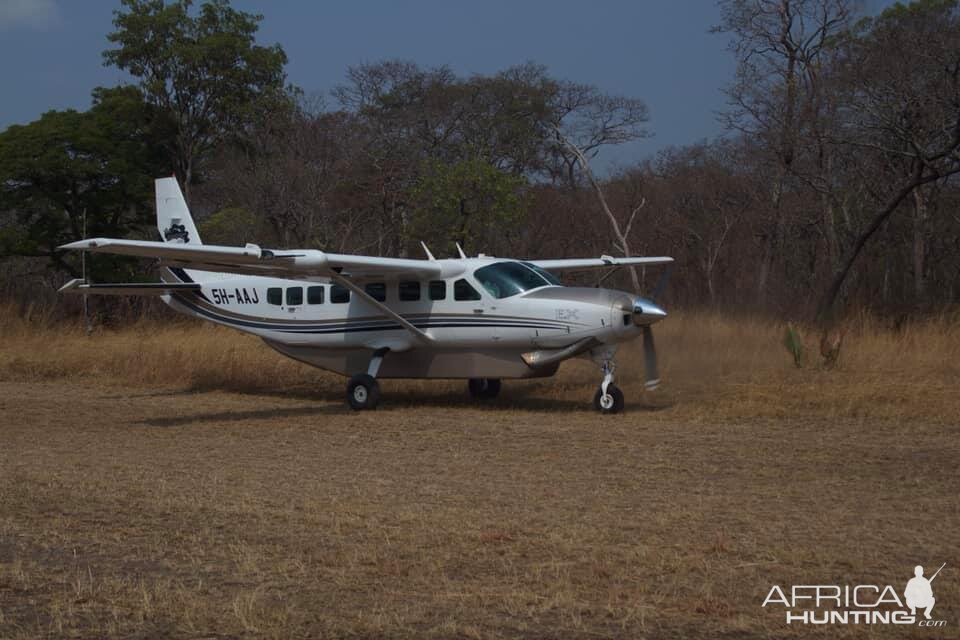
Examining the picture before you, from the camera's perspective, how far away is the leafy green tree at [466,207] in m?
27.8

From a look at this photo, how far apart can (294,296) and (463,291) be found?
3146 millimetres

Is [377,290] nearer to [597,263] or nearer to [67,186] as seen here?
[597,263]

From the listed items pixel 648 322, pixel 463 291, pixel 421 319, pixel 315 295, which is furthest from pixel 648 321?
pixel 315 295

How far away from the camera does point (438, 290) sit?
52.5 ft

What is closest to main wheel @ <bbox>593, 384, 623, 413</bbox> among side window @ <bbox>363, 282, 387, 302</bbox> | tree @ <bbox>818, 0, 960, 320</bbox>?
side window @ <bbox>363, 282, 387, 302</bbox>

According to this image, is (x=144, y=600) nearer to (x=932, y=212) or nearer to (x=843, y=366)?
(x=843, y=366)

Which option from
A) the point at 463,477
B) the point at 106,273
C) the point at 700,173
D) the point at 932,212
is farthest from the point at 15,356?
the point at 700,173

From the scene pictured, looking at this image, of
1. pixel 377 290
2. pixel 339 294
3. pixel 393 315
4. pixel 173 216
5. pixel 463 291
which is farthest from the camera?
pixel 173 216

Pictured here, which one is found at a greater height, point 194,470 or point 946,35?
point 946,35

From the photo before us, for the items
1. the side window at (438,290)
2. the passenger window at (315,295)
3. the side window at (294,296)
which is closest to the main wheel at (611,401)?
the side window at (438,290)

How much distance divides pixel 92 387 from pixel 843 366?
1227 cm

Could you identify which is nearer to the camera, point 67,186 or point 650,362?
point 650,362

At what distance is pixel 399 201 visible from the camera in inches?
1390

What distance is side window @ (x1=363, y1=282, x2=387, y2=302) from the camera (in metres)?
16.5
